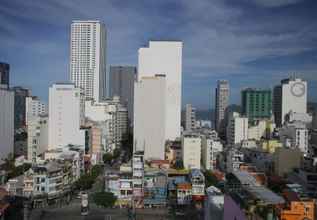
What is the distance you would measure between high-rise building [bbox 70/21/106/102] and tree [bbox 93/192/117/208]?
18.0 meters

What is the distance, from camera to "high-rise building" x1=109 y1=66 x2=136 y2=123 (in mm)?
35031

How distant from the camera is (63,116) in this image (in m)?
16.6

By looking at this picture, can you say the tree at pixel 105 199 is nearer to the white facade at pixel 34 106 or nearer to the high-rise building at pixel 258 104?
the white facade at pixel 34 106

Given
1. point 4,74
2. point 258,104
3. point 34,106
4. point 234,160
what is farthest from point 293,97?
point 4,74

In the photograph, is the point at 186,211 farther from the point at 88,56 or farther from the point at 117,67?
the point at 117,67

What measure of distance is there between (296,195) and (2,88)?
13.3 m

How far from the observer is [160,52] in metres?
21.0

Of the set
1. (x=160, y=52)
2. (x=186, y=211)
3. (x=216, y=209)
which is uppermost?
(x=160, y=52)

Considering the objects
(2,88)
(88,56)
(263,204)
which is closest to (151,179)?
(263,204)

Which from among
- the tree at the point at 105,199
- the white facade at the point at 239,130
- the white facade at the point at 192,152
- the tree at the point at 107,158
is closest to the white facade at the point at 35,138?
the tree at the point at 107,158

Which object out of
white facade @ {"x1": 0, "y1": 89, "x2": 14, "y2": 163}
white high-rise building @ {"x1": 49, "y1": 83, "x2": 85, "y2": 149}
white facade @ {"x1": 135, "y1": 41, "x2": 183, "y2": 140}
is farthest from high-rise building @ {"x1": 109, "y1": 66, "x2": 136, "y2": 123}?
white high-rise building @ {"x1": 49, "y1": 83, "x2": 85, "y2": 149}

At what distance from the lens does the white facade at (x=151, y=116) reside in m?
16.4

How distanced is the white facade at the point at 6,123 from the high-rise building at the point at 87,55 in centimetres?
1107

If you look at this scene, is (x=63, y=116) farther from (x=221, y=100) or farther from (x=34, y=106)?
(x=221, y=100)
